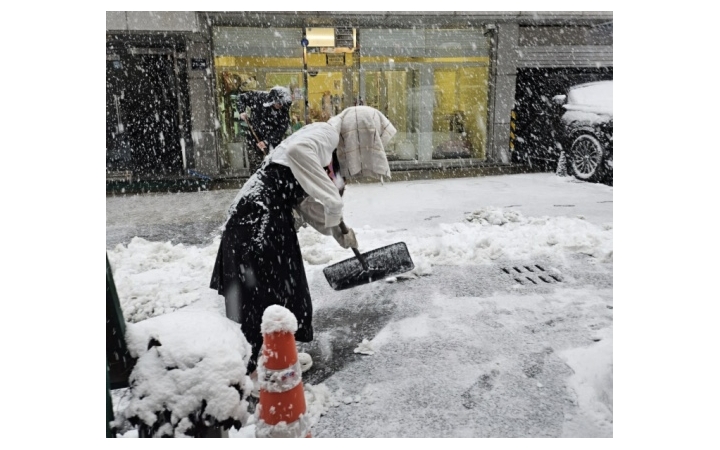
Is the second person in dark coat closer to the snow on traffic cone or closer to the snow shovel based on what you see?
the snow shovel

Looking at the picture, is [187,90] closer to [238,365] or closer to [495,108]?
[495,108]

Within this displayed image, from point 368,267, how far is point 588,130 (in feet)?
23.6

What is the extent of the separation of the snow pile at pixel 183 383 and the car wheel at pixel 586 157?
9052mm

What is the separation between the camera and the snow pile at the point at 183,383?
186cm

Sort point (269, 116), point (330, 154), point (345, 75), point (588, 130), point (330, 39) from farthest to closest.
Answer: point (345, 75)
point (330, 39)
point (588, 130)
point (269, 116)
point (330, 154)

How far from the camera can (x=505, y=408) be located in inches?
105

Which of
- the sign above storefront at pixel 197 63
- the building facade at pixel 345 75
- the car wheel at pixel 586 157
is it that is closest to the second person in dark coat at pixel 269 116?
the building facade at pixel 345 75

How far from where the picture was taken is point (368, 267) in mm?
4203

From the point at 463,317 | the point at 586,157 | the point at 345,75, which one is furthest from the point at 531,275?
the point at 345,75

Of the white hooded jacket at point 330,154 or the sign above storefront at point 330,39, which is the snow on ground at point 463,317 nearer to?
the white hooded jacket at point 330,154

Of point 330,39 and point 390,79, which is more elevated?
point 330,39

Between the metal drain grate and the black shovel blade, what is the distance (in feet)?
3.50

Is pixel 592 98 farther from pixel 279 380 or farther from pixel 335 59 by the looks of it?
pixel 279 380

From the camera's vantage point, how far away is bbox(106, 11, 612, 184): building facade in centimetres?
1069
